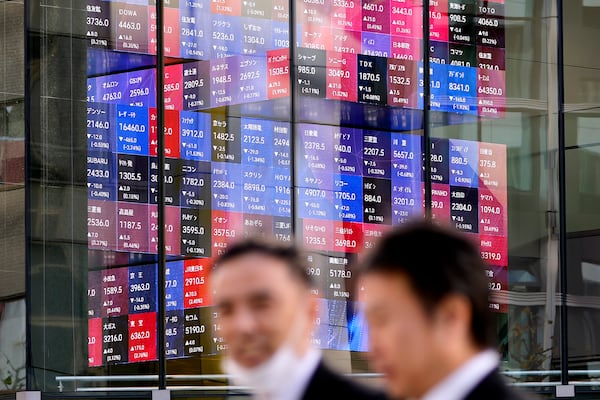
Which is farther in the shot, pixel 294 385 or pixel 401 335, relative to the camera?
pixel 294 385

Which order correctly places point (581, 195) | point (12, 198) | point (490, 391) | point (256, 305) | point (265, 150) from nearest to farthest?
1. point (490, 391)
2. point (256, 305)
3. point (12, 198)
4. point (265, 150)
5. point (581, 195)

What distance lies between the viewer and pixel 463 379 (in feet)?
6.45

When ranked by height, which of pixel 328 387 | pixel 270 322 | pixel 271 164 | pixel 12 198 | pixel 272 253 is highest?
pixel 271 164

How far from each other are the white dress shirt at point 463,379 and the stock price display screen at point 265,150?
9.75 m

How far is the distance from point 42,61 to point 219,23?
144cm

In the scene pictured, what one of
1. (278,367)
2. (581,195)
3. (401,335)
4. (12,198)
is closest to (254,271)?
(278,367)

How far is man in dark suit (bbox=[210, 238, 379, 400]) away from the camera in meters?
2.58

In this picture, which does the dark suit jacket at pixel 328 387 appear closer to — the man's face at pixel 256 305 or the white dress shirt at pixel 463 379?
the man's face at pixel 256 305

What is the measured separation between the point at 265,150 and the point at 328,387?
9.42 m

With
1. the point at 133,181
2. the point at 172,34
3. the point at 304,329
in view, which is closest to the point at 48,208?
the point at 133,181

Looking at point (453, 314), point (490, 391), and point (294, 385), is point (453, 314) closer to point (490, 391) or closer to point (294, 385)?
Answer: point (490, 391)

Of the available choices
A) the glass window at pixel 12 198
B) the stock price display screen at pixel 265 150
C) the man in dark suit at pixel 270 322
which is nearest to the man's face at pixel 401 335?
the man in dark suit at pixel 270 322

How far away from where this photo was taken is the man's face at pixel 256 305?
2570mm

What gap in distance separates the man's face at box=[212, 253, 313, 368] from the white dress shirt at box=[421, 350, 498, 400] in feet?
2.09
